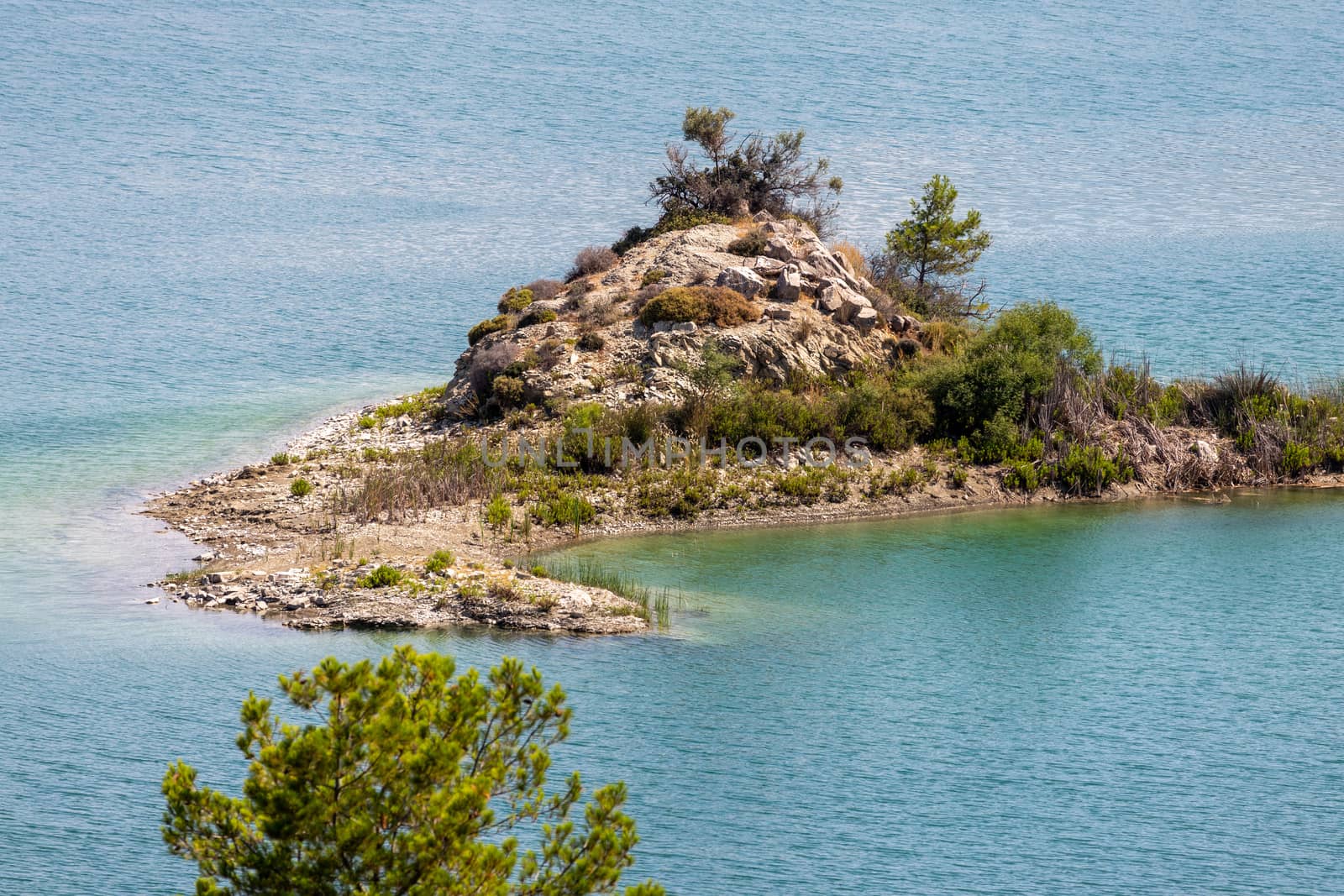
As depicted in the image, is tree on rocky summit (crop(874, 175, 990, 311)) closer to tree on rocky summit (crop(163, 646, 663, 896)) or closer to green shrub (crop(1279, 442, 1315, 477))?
green shrub (crop(1279, 442, 1315, 477))

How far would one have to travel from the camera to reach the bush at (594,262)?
54.8 m

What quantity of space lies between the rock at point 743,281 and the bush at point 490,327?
7319 millimetres

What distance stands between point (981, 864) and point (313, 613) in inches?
633

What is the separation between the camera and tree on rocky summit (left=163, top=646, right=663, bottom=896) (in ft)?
49.1

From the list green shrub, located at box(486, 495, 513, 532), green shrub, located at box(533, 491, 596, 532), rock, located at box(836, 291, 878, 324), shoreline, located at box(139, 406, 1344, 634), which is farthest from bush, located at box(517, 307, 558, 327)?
green shrub, located at box(486, 495, 513, 532)

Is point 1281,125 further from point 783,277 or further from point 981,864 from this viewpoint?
point 981,864

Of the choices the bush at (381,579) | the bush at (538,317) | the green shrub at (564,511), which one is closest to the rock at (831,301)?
the bush at (538,317)

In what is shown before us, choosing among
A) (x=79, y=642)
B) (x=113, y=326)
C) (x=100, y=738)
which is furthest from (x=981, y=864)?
(x=113, y=326)

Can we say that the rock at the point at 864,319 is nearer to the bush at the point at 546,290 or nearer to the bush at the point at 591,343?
the bush at the point at 591,343

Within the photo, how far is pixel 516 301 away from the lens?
54438mm

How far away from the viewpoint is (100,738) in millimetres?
27719

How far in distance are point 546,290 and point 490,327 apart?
327cm

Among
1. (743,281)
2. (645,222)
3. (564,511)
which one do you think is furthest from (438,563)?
(645,222)

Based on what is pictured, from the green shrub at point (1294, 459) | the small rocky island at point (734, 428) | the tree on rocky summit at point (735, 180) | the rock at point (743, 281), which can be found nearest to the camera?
the small rocky island at point (734, 428)
